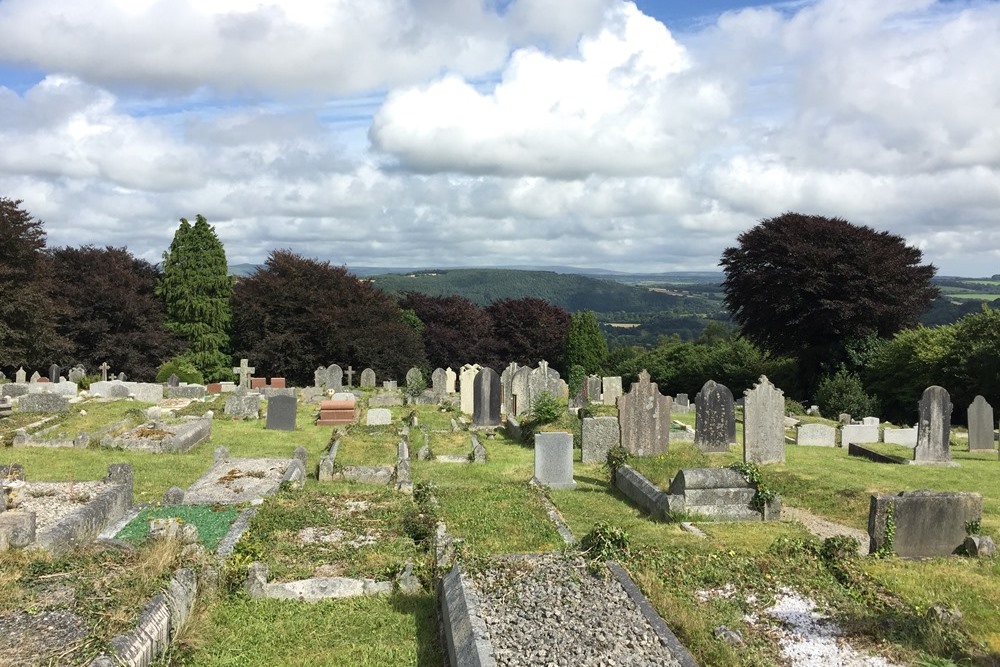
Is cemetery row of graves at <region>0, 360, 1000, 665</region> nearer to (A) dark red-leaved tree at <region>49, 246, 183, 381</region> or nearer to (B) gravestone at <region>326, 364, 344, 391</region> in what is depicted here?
(B) gravestone at <region>326, 364, 344, 391</region>

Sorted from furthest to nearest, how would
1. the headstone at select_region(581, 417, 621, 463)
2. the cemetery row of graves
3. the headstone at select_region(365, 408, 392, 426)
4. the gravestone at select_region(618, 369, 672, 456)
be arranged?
the headstone at select_region(365, 408, 392, 426), the headstone at select_region(581, 417, 621, 463), the gravestone at select_region(618, 369, 672, 456), the cemetery row of graves

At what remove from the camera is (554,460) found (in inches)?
639

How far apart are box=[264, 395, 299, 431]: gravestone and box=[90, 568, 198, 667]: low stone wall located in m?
16.6

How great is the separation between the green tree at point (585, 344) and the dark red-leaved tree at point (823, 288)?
17.3 metres

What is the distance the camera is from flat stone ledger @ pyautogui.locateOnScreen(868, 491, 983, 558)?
10.9 meters

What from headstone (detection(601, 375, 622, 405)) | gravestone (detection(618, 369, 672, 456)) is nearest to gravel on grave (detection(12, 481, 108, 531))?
gravestone (detection(618, 369, 672, 456))

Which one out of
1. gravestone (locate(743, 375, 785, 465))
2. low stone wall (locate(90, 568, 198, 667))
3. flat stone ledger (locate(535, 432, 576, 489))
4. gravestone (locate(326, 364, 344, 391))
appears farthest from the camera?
gravestone (locate(326, 364, 344, 391))

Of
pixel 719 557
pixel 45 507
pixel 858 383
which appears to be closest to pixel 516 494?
pixel 719 557

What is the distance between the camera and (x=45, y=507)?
12570mm

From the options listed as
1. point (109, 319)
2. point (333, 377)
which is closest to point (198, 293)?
point (109, 319)

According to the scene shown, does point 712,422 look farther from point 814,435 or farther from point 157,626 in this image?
point 157,626

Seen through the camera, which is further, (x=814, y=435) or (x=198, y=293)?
(x=198, y=293)

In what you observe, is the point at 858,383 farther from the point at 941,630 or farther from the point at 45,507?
the point at 45,507

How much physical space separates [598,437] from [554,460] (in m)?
3.52
